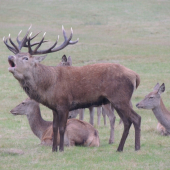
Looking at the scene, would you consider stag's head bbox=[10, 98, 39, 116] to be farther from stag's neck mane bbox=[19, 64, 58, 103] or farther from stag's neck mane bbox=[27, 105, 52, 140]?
stag's neck mane bbox=[19, 64, 58, 103]

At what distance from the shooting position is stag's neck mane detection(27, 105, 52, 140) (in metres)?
9.30

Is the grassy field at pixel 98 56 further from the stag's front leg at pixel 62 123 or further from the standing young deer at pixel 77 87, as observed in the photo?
the standing young deer at pixel 77 87

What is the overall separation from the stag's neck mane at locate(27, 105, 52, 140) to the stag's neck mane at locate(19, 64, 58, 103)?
144 centimetres

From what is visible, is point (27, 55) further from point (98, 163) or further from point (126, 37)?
point (126, 37)

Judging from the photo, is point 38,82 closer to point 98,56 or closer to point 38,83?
point 38,83

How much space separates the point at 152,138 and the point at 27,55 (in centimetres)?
343

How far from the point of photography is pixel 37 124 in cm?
936

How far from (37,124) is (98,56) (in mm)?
17460

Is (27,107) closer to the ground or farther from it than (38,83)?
closer to the ground

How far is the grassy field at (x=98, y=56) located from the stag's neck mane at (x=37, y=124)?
241mm

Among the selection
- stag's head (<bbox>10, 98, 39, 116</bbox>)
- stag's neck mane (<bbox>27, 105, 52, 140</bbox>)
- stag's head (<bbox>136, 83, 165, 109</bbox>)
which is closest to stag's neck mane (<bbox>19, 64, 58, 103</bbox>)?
stag's neck mane (<bbox>27, 105, 52, 140</bbox>)

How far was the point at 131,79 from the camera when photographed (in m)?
7.98

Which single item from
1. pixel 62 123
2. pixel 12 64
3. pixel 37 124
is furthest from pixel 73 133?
pixel 12 64

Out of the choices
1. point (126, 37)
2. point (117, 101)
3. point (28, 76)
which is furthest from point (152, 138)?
point (126, 37)
